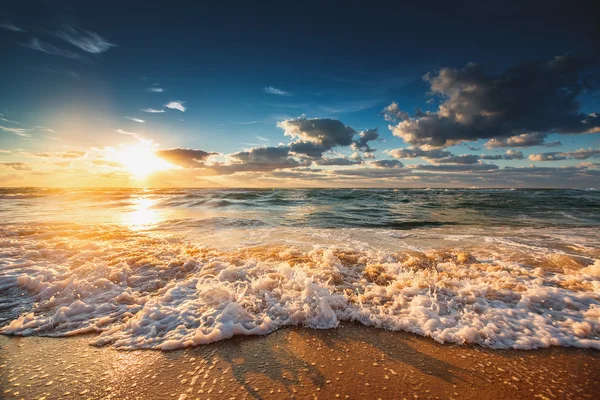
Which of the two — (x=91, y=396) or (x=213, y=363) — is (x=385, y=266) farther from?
(x=91, y=396)

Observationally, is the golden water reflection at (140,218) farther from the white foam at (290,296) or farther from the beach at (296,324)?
the white foam at (290,296)

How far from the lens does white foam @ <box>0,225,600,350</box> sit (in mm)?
3635

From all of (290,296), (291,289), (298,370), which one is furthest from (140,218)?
(298,370)

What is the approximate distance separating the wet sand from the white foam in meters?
0.23

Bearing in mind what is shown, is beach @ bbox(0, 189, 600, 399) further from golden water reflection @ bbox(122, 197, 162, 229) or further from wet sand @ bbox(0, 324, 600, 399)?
golden water reflection @ bbox(122, 197, 162, 229)

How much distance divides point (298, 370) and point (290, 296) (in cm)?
161

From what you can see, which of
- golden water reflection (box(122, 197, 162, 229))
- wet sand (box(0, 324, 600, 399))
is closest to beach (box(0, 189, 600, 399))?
wet sand (box(0, 324, 600, 399))

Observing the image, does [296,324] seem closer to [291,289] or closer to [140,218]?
[291,289]

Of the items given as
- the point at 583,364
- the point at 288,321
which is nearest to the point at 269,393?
the point at 288,321

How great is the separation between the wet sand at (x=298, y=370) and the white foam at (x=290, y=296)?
234mm

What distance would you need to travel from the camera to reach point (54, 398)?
255 centimetres

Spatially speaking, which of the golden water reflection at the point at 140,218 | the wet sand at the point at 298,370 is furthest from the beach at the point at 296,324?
the golden water reflection at the point at 140,218

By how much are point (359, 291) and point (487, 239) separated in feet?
23.7

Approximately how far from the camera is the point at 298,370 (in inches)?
115
